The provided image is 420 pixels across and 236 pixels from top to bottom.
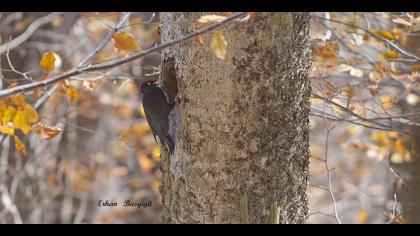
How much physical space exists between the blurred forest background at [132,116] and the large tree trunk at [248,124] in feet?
0.88

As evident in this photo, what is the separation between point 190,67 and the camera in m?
3.19

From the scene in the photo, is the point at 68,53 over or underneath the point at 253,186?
over

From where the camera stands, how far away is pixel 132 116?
31.3ft

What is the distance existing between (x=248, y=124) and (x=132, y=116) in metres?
6.65

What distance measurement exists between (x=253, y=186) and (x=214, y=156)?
0.27 meters

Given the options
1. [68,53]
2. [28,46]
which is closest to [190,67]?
[28,46]

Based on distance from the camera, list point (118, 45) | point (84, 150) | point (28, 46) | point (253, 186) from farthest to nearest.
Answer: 1. point (84, 150)
2. point (28, 46)
3. point (118, 45)
4. point (253, 186)

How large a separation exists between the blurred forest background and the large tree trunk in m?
0.27

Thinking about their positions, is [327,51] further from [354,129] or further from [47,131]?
[354,129]

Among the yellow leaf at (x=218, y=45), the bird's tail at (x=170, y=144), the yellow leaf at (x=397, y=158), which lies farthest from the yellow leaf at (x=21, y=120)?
the yellow leaf at (x=397, y=158)

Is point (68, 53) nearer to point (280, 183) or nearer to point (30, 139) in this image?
point (30, 139)

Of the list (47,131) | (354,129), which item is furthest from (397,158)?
(47,131)
